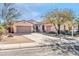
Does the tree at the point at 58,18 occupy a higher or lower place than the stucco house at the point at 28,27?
higher

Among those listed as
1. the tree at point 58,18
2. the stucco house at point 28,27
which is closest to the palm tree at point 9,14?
the stucco house at point 28,27

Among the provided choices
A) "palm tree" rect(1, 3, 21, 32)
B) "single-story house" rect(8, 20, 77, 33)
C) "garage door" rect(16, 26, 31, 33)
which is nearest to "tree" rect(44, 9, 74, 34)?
"single-story house" rect(8, 20, 77, 33)

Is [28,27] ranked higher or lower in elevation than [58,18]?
lower

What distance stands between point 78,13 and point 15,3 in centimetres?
79

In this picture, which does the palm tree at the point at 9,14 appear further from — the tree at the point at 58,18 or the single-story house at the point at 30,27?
the tree at the point at 58,18

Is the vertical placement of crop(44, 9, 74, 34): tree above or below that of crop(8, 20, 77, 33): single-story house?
above

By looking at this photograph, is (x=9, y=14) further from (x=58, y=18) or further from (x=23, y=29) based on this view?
(x=58, y=18)

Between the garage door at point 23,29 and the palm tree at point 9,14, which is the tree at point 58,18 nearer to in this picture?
the garage door at point 23,29

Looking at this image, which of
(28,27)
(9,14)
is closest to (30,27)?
(28,27)

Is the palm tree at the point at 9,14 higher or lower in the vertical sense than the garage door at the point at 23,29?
higher

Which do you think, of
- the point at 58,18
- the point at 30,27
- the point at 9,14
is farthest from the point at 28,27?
the point at 58,18

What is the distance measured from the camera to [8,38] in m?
4.26

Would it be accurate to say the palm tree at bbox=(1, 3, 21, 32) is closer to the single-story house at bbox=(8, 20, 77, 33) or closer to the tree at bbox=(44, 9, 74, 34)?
the single-story house at bbox=(8, 20, 77, 33)

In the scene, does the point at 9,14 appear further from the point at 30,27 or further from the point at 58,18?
the point at 58,18
